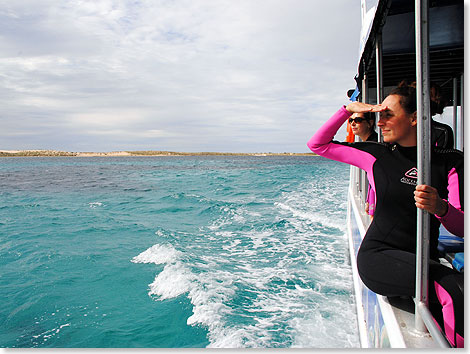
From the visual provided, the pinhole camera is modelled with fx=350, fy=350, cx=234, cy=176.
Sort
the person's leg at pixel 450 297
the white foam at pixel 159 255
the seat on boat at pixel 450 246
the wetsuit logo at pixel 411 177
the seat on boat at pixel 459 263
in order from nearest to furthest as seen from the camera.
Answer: the person's leg at pixel 450 297, the wetsuit logo at pixel 411 177, the seat on boat at pixel 459 263, the seat on boat at pixel 450 246, the white foam at pixel 159 255

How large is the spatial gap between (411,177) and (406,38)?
103 inches

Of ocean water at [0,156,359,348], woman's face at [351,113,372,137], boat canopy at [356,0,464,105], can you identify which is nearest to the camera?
boat canopy at [356,0,464,105]

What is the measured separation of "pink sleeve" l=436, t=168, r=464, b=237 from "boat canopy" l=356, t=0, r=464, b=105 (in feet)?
4.56

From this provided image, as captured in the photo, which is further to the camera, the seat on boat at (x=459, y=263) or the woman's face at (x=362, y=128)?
the woman's face at (x=362, y=128)

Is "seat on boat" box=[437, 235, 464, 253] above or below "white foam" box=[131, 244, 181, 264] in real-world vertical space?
→ above

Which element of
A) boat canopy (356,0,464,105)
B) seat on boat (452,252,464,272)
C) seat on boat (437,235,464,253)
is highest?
boat canopy (356,0,464,105)

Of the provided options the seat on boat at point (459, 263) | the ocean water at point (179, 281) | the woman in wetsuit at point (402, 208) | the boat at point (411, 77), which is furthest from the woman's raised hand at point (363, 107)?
the ocean water at point (179, 281)

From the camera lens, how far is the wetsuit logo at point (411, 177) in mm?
1822

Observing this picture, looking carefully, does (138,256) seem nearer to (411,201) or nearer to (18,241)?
(18,241)

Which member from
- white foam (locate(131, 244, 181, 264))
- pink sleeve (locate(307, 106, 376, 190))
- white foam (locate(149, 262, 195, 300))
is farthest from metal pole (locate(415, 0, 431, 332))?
white foam (locate(131, 244, 181, 264))

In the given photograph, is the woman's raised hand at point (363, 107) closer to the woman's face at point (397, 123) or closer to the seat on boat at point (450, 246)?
the woman's face at point (397, 123)

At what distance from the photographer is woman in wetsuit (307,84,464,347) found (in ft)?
5.44

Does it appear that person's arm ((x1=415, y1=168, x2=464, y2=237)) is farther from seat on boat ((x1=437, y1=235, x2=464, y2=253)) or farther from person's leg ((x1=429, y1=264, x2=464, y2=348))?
seat on boat ((x1=437, y1=235, x2=464, y2=253))

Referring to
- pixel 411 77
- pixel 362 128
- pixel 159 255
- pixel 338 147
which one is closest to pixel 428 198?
pixel 338 147
